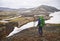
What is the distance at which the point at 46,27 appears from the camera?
2592mm

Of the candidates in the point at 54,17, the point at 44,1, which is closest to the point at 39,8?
the point at 44,1

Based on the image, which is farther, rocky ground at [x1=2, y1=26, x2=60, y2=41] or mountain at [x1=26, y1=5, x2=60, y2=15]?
mountain at [x1=26, y1=5, x2=60, y2=15]

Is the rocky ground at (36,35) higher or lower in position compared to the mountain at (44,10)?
lower

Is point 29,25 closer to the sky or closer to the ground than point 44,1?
closer to the ground

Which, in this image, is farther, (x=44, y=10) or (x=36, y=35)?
(x=44, y=10)

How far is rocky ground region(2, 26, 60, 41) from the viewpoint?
250 centimetres

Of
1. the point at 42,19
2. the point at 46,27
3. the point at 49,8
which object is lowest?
the point at 46,27

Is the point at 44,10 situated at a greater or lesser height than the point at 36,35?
greater

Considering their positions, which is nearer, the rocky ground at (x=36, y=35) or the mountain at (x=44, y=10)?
the rocky ground at (x=36, y=35)

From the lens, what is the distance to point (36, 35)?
8.39 feet

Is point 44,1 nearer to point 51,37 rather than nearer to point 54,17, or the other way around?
point 54,17

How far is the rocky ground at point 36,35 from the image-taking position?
8.21 ft

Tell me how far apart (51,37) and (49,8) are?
61cm

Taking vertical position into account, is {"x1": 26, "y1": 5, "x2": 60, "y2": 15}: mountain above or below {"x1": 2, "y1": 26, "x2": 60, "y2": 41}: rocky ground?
above
